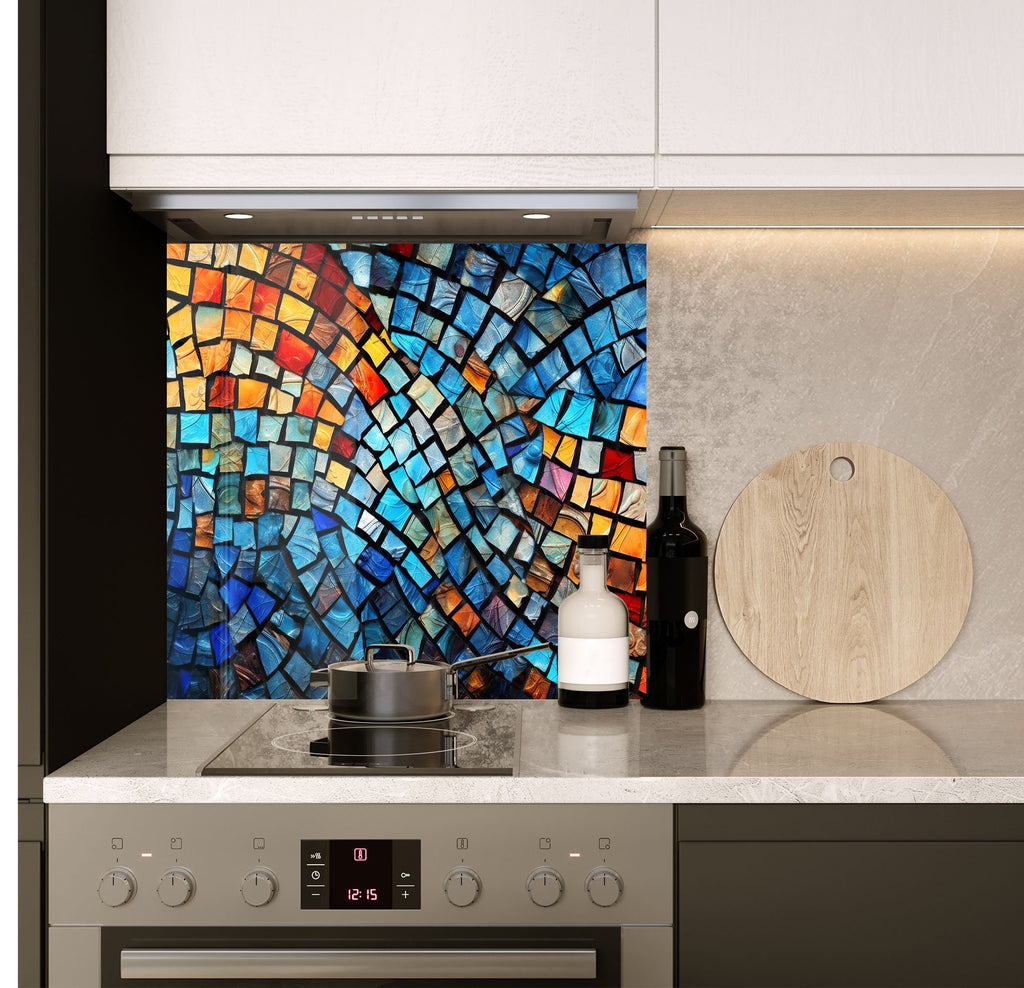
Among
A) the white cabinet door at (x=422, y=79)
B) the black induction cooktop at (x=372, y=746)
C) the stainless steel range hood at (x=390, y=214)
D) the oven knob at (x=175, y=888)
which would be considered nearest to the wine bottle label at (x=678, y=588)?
the black induction cooktop at (x=372, y=746)

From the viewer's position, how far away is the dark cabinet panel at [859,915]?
4.56 ft

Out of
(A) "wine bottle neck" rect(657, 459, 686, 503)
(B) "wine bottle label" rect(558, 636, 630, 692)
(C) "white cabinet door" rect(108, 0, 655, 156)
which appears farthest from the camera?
(A) "wine bottle neck" rect(657, 459, 686, 503)

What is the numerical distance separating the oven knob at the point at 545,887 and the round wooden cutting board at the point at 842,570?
2.37 ft

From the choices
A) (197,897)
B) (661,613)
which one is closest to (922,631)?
(661,613)

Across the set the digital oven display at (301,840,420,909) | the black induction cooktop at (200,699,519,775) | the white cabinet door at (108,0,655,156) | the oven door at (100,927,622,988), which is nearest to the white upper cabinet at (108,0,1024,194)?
the white cabinet door at (108,0,655,156)

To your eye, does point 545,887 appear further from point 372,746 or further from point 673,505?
point 673,505

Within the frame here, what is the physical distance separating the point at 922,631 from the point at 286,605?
1170 millimetres

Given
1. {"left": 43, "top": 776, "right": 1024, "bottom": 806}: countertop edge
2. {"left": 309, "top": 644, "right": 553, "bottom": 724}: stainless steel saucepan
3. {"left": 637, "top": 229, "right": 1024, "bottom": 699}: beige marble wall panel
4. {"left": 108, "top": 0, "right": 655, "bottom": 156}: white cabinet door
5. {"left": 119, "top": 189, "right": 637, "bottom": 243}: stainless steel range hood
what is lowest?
{"left": 43, "top": 776, "right": 1024, "bottom": 806}: countertop edge

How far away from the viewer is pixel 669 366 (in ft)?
6.53

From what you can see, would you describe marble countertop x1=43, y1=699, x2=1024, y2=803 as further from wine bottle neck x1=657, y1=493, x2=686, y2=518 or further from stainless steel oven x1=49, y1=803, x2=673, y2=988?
wine bottle neck x1=657, y1=493, x2=686, y2=518

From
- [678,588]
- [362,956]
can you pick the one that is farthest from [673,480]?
A: [362,956]

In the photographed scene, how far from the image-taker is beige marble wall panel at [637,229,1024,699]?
6.47ft

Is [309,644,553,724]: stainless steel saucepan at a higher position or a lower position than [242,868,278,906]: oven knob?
higher

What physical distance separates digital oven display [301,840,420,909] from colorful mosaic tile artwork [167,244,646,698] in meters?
0.61
